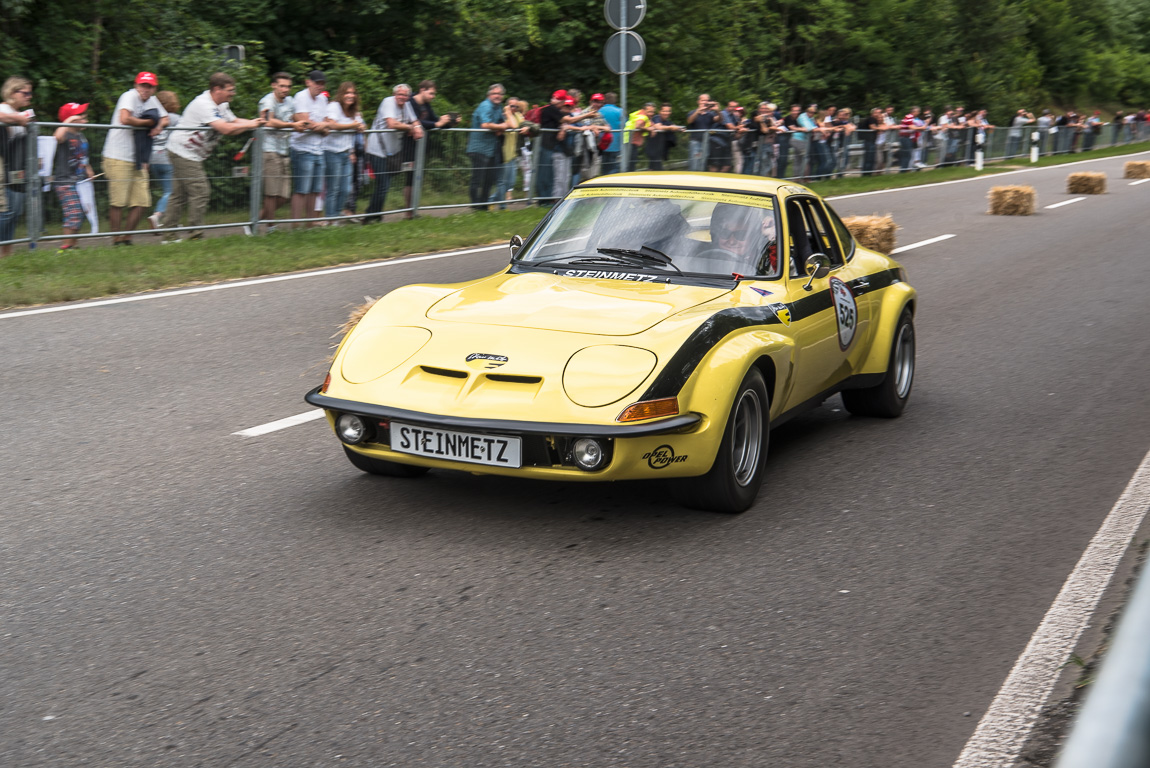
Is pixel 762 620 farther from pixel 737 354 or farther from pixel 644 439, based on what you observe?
pixel 737 354

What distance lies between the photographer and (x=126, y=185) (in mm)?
13336

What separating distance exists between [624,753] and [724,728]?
1.06 ft

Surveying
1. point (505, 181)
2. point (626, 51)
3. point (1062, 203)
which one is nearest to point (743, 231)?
point (626, 51)

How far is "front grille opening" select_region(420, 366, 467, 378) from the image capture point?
17.2ft

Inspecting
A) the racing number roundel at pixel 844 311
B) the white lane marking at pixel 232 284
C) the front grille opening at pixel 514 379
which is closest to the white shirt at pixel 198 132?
the white lane marking at pixel 232 284

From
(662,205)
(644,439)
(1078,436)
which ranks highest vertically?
(662,205)

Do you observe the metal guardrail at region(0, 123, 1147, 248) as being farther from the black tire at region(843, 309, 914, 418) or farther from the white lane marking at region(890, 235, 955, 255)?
the black tire at region(843, 309, 914, 418)

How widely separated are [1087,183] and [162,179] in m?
22.5

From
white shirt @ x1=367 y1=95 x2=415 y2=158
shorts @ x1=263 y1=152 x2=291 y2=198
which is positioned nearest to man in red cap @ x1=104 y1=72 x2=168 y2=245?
shorts @ x1=263 y1=152 x2=291 y2=198

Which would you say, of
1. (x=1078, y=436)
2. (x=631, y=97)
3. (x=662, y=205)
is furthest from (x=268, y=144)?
(x=631, y=97)

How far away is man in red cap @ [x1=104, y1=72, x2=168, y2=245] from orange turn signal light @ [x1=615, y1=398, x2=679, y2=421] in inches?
385

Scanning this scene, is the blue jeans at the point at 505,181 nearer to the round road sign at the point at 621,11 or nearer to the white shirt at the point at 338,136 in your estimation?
the round road sign at the point at 621,11

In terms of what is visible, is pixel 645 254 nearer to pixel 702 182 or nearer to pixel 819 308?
pixel 702 182

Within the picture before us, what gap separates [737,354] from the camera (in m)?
5.40
